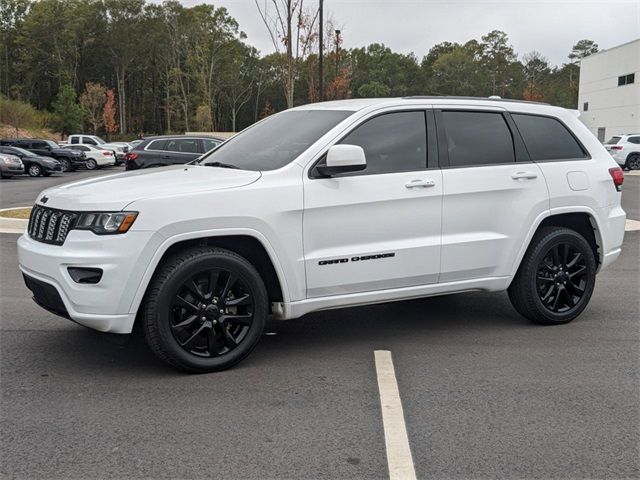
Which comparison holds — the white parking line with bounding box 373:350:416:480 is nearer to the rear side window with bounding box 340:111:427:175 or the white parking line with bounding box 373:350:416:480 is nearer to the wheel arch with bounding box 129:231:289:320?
the wheel arch with bounding box 129:231:289:320

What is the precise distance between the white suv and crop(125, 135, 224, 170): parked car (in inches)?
554

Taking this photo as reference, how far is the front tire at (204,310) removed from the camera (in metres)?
4.43

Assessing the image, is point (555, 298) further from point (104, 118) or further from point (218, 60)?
point (218, 60)

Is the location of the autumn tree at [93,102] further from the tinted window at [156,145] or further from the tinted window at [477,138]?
the tinted window at [477,138]

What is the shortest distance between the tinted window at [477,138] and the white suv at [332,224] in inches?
0.5

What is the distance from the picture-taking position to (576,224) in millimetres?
6176

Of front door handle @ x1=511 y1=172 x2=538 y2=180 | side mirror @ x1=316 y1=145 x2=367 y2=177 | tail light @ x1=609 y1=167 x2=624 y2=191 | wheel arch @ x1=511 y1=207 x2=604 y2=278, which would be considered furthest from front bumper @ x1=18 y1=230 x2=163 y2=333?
tail light @ x1=609 y1=167 x2=624 y2=191

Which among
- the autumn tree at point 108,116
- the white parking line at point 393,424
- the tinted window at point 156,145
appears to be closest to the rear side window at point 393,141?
the white parking line at point 393,424

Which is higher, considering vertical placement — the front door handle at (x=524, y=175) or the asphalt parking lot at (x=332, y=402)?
the front door handle at (x=524, y=175)

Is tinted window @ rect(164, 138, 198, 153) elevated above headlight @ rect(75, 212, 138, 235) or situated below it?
above

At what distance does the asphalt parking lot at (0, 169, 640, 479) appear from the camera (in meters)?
3.45

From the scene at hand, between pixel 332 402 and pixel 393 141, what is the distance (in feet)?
6.93

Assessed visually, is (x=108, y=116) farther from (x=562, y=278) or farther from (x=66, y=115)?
(x=562, y=278)

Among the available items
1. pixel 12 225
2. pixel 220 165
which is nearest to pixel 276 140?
pixel 220 165
